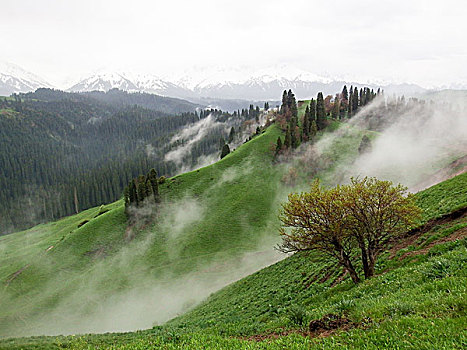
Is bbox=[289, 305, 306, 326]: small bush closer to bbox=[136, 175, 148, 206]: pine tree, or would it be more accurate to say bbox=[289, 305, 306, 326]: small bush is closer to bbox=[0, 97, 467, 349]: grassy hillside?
bbox=[0, 97, 467, 349]: grassy hillside

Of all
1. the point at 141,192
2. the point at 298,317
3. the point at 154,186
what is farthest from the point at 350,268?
the point at 141,192

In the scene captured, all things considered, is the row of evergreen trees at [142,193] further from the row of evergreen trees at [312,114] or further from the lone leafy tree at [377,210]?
the lone leafy tree at [377,210]

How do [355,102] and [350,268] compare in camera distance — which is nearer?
[350,268]

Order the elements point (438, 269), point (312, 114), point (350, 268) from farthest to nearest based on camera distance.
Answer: point (312, 114), point (350, 268), point (438, 269)

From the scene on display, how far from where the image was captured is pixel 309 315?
1377 cm

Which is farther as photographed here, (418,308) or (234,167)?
(234,167)

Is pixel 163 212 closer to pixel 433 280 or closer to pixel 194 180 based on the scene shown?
pixel 194 180

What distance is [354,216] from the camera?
19516mm

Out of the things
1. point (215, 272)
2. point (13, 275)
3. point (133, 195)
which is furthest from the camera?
point (133, 195)

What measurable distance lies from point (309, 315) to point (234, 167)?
8173 cm

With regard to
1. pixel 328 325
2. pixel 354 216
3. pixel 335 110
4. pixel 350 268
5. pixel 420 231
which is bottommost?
pixel 350 268

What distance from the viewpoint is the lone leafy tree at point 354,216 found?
62.4 feet

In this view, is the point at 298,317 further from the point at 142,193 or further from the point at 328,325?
the point at 142,193

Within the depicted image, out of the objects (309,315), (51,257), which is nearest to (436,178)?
(309,315)
